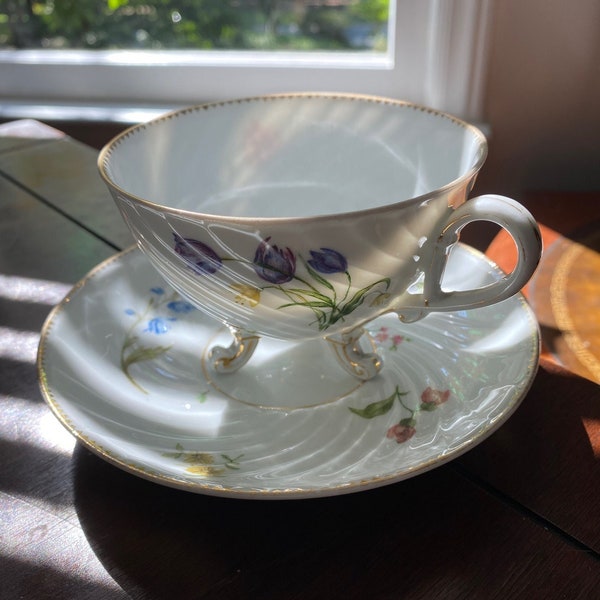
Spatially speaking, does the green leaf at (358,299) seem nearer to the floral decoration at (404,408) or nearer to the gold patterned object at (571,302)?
the floral decoration at (404,408)

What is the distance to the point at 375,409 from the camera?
404mm

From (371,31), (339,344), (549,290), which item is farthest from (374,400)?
(371,31)

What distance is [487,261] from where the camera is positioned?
1.69ft

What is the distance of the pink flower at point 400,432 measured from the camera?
0.38 metres

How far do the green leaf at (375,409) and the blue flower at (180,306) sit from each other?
170 millimetres

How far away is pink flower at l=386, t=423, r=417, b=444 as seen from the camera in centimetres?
38

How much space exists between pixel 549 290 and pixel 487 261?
0.63ft

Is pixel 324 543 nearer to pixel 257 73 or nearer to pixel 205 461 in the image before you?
pixel 205 461

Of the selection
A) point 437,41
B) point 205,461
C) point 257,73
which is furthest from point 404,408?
point 257,73

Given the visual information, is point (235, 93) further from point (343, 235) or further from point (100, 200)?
point (343, 235)

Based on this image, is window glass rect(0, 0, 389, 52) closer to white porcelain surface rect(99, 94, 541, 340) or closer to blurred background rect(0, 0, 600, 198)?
blurred background rect(0, 0, 600, 198)

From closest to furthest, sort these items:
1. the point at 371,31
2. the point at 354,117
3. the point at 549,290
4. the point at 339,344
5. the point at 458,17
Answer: the point at 339,344 < the point at 354,117 < the point at 549,290 < the point at 458,17 < the point at 371,31

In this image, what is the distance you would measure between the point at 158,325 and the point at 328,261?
0.65ft

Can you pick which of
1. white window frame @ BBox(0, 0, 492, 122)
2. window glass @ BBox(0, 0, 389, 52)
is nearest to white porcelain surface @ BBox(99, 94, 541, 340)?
white window frame @ BBox(0, 0, 492, 122)
